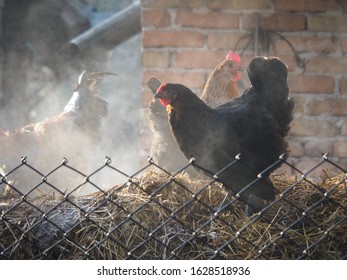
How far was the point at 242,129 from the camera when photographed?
3221mm

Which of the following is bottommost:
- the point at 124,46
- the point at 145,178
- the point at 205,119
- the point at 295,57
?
the point at 145,178

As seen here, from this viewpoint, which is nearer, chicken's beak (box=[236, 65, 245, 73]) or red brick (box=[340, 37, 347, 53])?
chicken's beak (box=[236, 65, 245, 73])

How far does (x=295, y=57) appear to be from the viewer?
4457 millimetres

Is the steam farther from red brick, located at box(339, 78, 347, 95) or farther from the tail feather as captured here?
the tail feather

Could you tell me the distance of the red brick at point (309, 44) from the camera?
14.6 feet

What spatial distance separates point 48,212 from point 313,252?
3.45 feet

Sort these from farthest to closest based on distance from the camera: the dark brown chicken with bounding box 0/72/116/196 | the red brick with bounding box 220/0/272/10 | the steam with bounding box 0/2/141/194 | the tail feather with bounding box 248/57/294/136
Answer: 1. the steam with bounding box 0/2/141/194
2. the dark brown chicken with bounding box 0/72/116/196
3. the red brick with bounding box 220/0/272/10
4. the tail feather with bounding box 248/57/294/136

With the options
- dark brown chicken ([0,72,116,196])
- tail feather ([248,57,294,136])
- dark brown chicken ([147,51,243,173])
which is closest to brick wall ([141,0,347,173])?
dark brown chicken ([147,51,243,173])

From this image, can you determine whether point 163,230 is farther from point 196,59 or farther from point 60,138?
point 60,138

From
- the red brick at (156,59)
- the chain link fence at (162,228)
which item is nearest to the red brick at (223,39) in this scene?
the red brick at (156,59)

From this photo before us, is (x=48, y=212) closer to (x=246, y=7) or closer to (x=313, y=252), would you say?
(x=313, y=252)

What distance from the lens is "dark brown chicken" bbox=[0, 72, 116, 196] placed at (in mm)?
4727

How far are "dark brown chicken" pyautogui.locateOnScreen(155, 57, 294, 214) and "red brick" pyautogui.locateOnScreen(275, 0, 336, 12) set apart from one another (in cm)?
113
